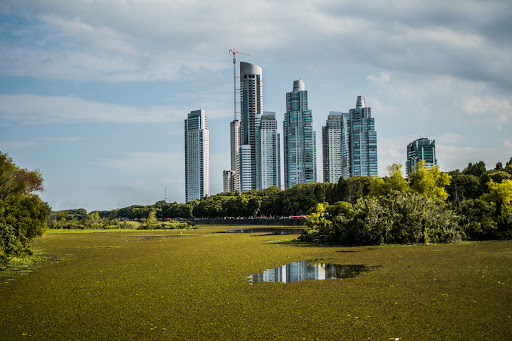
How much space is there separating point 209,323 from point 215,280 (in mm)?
6084

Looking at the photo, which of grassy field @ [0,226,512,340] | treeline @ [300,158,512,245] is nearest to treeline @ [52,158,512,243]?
treeline @ [300,158,512,245]

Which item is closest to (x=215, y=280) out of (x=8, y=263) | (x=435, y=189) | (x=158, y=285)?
(x=158, y=285)

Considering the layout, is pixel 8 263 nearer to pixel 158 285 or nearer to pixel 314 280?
pixel 158 285

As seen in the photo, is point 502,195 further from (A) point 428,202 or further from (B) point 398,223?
(B) point 398,223

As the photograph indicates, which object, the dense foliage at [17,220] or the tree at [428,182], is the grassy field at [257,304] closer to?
the dense foliage at [17,220]

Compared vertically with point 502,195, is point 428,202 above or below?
below

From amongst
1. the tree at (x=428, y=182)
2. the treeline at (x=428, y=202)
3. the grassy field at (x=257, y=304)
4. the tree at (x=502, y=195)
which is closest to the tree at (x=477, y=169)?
the treeline at (x=428, y=202)

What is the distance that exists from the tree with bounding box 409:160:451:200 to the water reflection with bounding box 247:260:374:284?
32.8 metres

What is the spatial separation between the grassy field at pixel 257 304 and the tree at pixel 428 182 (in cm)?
3137

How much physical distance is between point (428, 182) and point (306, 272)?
36178 mm

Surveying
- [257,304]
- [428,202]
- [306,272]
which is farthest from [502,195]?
[257,304]

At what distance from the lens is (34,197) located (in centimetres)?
2917

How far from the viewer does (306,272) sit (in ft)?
58.6

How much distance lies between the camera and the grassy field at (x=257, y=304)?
9.23m
